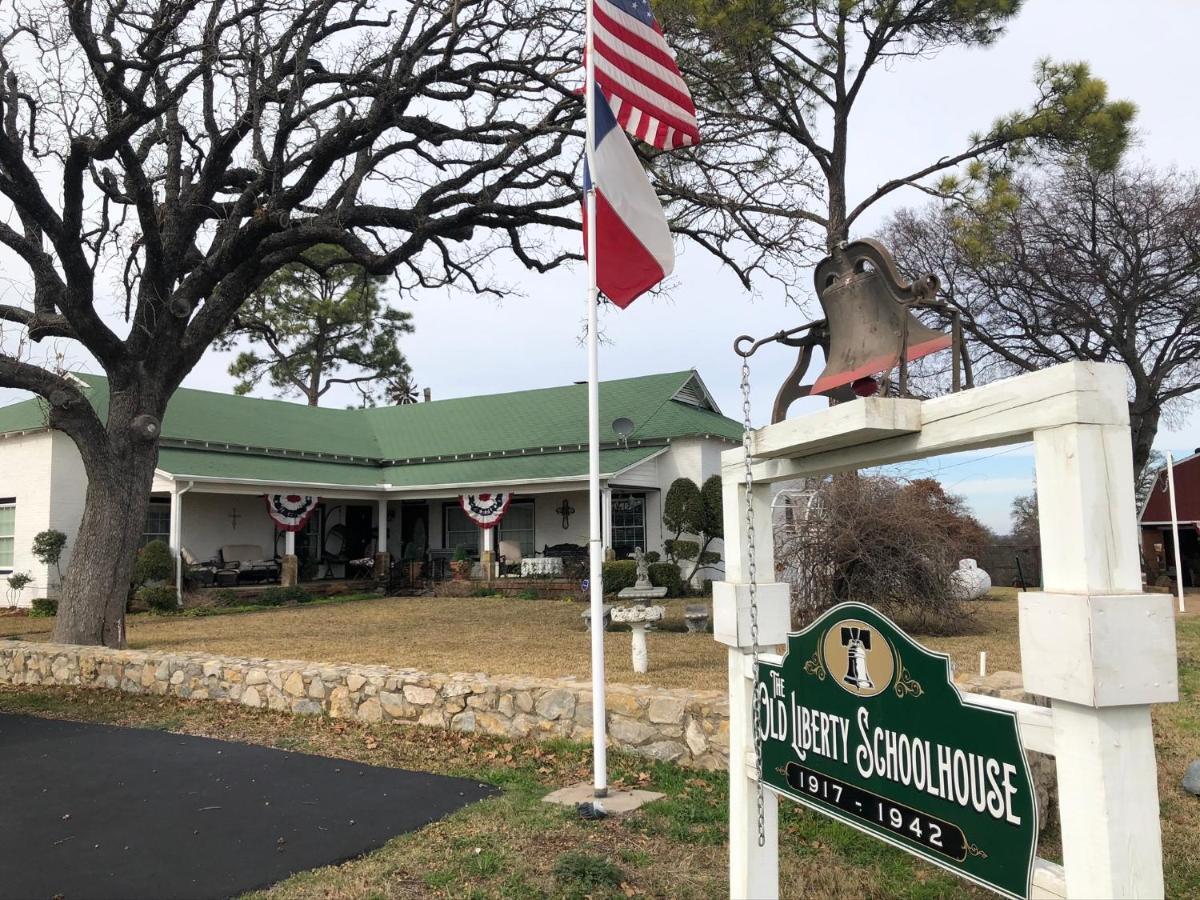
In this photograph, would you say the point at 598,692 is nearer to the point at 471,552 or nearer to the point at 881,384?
the point at 881,384

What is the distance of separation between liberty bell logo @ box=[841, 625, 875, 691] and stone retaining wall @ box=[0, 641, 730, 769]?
2700 millimetres

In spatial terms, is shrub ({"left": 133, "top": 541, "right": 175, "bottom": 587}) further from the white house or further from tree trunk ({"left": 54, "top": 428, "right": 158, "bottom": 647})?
tree trunk ({"left": 54, "top": 428, "right": 158, "bottom": 647})

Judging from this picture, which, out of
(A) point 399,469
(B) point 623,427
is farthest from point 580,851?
(A) point 399,469

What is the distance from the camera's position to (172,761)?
20.5 ft

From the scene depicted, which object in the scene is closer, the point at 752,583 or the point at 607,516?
the point at 752,583

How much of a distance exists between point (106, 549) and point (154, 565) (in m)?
7.21

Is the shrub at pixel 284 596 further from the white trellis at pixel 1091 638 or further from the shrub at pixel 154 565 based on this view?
the white trellis at pixel 1091 638

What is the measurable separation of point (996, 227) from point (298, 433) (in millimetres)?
17528

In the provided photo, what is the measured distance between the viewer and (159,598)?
17047 millimetres

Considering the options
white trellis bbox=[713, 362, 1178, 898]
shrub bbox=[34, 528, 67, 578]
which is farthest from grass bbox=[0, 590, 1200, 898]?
shrub bbox=[34, 528, 67, 578]

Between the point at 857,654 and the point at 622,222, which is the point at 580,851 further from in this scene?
the point at 622,222

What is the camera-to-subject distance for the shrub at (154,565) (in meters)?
17.8

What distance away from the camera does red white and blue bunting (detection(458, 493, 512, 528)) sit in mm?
21156

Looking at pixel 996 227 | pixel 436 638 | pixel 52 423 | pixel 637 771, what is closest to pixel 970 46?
pixel 996 227
